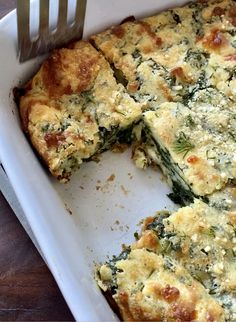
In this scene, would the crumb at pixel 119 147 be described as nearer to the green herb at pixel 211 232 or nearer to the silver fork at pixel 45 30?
the silver fork at pixel 45 30

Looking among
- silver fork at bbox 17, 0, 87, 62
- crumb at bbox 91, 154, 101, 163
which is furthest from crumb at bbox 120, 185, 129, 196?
silver fork at bbox 17, 0, 87, 62

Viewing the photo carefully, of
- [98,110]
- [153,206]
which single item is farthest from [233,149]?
[98,110]

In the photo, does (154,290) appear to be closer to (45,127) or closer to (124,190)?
(124,190)

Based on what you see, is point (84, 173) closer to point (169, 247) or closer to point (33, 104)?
point (33, 104)

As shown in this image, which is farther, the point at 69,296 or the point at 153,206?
the point at 153,206

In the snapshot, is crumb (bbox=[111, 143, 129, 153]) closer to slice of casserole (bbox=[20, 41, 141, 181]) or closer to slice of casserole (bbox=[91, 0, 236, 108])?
slice of casserole (bbox=[20, 41, 141, 181])

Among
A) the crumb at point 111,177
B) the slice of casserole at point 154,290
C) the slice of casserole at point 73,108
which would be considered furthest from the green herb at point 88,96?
the slice of casserole at point 154,290
